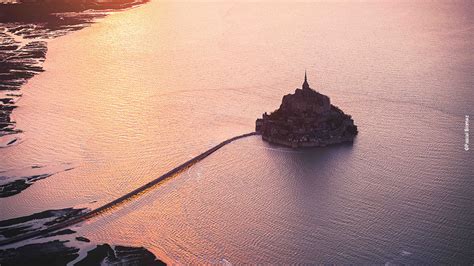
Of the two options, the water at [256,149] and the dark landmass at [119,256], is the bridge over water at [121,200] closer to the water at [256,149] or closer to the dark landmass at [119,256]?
the water at [256,149]

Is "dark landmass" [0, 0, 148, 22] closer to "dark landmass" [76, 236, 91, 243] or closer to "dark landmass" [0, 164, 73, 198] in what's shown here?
"dark landmass" [0, 164, 73, 198]

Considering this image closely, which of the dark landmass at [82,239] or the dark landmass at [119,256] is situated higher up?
the dark landmass at [82,239]

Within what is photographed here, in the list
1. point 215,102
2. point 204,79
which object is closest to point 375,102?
point 215,102

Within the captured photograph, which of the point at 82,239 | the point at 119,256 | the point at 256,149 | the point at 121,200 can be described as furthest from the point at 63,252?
the point at 256,149

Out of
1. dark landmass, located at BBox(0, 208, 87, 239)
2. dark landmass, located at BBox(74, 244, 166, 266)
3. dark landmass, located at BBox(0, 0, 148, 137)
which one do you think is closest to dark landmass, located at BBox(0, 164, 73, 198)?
dark landmass, located at BBox(0, 208, 87, 239)

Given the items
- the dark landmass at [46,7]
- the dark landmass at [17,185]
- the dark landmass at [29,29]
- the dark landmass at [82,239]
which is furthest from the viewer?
the dark landmass at [46,7]

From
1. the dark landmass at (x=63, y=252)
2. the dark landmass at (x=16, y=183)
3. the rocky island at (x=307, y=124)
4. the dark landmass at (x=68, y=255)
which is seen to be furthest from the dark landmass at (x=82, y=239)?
the rocky island at (x=307, y=124)
